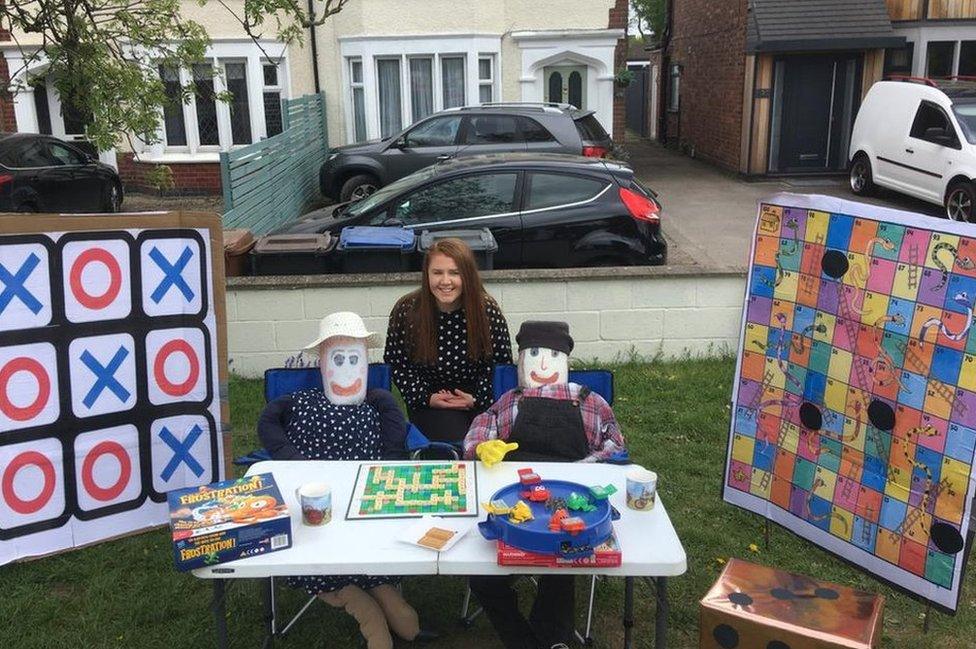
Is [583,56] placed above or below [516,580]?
above

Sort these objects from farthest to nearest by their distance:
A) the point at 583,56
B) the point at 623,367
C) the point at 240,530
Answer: the point at 583,56 → the point at 623,367 → the point at 240,530

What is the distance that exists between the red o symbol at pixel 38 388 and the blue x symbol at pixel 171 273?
0.58 meters

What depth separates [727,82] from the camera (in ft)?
56.3

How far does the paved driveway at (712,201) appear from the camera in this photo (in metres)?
10.3

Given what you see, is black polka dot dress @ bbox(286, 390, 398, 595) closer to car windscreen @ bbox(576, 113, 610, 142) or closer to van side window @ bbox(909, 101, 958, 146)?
car windscreen @ bbox(576, 113, 610, 142)

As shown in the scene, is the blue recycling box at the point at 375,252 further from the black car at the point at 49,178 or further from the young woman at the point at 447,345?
the black car at the point at 49,178

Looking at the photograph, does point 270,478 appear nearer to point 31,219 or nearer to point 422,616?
point 422,616

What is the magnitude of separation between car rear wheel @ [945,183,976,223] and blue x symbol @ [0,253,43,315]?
10834mm

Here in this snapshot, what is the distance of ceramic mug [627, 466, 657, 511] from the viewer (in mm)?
3125

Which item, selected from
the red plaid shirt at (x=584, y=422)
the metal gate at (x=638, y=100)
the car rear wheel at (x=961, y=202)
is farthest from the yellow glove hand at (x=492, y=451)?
the metal gate at (x=638, y=100)

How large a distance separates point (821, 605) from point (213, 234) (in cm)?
305

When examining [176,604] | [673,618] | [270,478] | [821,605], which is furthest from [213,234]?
[821,605]

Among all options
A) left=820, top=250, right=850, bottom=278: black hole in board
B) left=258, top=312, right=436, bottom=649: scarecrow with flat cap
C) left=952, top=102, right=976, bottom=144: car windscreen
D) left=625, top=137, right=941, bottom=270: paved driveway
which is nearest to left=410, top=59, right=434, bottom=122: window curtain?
left=625, top=137, right=941, bottom=270: paved driveway

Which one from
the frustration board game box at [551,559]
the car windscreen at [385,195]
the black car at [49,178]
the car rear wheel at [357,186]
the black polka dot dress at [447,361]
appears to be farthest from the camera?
the car rear wheel at [357,186]
